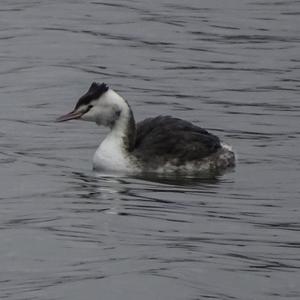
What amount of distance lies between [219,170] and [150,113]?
3.15 m

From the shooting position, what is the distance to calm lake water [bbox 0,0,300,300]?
50.4 ft

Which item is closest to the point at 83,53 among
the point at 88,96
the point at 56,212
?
the point at 88,96

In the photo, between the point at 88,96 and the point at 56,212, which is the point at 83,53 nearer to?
the point at 88,96

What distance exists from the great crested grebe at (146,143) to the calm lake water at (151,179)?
331mm

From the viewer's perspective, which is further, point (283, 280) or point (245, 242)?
point (245, 242)

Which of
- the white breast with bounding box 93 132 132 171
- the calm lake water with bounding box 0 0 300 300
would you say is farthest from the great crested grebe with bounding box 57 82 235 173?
the calm lake water with bounding box 0 0 300 300

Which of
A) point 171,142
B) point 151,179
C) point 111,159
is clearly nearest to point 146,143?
point 171,142

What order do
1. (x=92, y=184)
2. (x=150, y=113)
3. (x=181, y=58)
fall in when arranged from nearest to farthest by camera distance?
1. (x=92, y=184)
2. (x=150, y=113)
3. (x=181, y=58)

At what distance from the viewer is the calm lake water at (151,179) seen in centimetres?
1538

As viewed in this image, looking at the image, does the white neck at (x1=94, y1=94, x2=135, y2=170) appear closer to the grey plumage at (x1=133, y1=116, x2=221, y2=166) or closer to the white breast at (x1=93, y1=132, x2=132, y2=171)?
the white breast at (x1=93, y1=132, x2=132, y2=171)

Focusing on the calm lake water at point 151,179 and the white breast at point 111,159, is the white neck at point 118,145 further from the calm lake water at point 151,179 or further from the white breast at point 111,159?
the calm lake water at point 151,179

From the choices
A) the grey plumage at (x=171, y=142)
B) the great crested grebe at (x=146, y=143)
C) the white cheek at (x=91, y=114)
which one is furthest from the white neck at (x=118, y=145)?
the white cheek at (x=91, y=114)

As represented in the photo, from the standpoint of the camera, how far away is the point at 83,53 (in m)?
28.4

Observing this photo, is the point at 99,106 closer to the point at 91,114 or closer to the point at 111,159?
the point at 91,114
